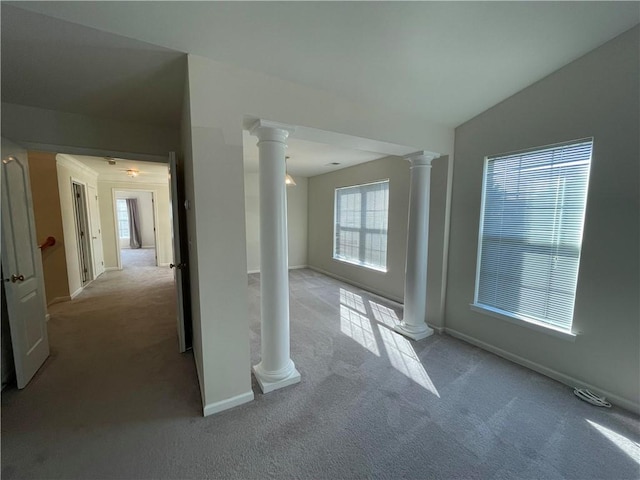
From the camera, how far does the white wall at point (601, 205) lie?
179 centimetres

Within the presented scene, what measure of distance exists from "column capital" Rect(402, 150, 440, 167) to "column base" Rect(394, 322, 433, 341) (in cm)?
186

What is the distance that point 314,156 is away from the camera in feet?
13.3

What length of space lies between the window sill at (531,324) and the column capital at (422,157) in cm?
165

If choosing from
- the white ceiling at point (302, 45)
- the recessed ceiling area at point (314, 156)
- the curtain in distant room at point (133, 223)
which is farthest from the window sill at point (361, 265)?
the curtain in distant room at point (133, 223)

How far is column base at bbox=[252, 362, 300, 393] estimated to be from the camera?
2027mm

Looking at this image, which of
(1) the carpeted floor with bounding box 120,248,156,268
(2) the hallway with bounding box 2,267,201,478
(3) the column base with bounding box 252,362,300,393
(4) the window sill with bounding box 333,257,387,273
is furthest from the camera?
(1) the carpeted floor with bounding box 120,248,156,268

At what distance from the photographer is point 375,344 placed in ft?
9.07

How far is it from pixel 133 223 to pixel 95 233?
515cm

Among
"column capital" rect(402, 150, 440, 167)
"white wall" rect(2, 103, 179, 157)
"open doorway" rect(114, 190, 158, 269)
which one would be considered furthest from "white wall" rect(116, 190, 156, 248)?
"column capital" rect(402, 150, 440, 167)

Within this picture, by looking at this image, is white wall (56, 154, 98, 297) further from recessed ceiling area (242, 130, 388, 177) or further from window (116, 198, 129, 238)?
window (116, 198, 129, 238)

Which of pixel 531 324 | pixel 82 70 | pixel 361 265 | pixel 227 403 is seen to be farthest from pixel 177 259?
pixel 531 324

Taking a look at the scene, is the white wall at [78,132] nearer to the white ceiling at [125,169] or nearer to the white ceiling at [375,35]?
the white ceiling at [375,35]

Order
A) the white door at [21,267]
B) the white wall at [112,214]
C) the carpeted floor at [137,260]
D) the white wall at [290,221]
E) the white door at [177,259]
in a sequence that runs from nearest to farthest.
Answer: the white door at [21,267] → the white door at [177,259] → the white wall at [290,221] → the white wall at [112,214] → the carpeted floor at [137,260]

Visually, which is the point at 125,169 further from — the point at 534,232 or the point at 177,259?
the point at 534,232
